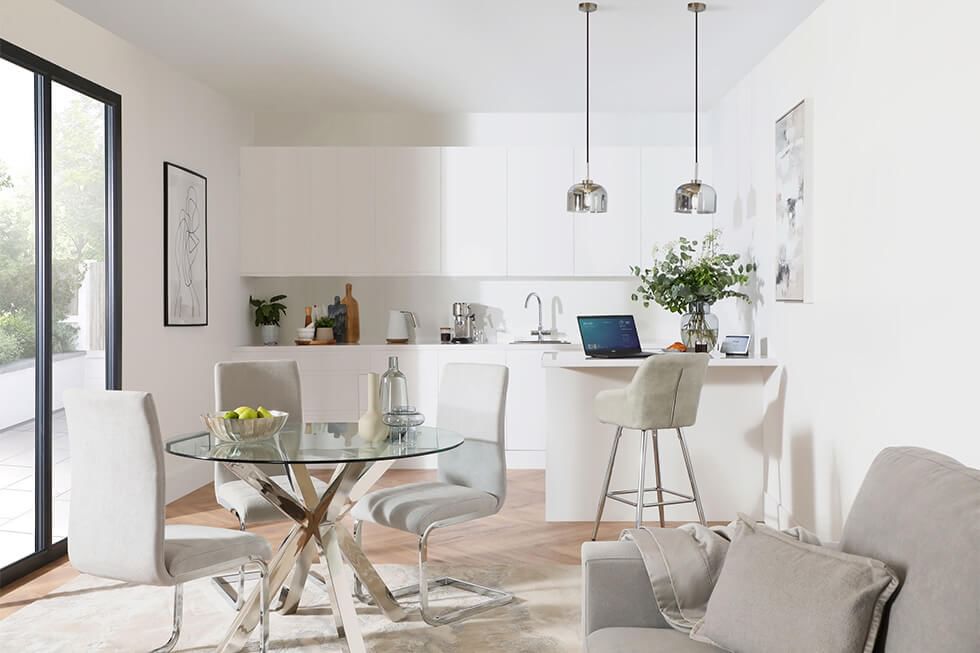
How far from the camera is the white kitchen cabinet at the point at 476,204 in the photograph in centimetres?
688

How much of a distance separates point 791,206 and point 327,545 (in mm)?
2892

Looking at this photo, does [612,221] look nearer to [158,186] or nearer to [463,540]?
[463,540]

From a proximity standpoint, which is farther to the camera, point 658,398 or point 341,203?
point 341,203

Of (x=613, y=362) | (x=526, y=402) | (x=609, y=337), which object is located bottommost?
(x=526, y=402)

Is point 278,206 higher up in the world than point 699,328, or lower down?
higher up

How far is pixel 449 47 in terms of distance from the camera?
5234 mm

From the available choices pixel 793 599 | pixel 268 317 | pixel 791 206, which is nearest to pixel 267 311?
pixel 268 317

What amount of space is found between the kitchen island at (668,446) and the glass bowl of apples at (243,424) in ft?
7.15

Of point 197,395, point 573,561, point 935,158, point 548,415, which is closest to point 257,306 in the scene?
point 197,395

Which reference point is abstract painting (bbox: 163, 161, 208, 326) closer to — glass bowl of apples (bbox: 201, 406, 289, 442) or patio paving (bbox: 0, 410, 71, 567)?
patio paving (bbox: 0, 410, 71, 567)

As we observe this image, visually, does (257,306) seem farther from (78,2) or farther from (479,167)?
(78,2)

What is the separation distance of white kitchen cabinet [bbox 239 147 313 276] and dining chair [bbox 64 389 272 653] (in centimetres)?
405

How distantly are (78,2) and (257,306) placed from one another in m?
3.09

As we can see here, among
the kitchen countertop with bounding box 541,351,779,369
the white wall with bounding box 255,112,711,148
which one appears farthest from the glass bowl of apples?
the white wall with bounding box 255,112,711,148
